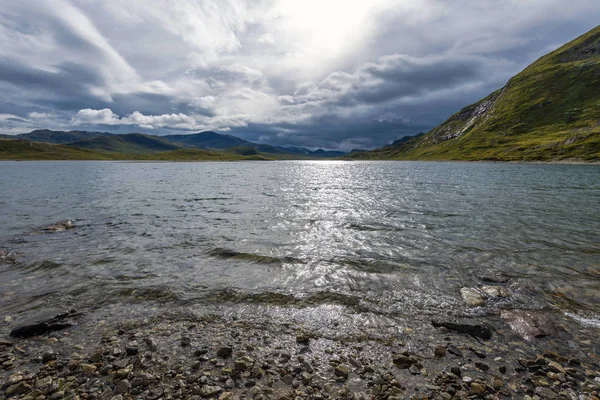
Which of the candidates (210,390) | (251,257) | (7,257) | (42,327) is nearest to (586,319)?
(210,390)

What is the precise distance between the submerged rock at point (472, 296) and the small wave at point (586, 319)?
2702mm

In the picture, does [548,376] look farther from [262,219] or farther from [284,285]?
[262,219]

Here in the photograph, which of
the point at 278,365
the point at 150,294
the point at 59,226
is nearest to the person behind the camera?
the point at 278,365

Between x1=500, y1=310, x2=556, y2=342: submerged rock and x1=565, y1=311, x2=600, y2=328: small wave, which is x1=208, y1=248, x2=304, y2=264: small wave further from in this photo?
x1=565, y1=311, x2=600, y2=328: small wave

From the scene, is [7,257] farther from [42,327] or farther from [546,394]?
[546,394]

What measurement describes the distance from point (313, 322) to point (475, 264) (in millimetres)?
10699

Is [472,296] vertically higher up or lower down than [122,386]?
→ lower down

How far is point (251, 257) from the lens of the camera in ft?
54.5

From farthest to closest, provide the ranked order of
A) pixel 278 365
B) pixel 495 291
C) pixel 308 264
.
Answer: pixel 308 264 → pixel 495 291 → pixel 278 365

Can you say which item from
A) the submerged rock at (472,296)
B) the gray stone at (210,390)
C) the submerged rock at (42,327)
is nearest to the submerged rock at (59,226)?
the submerged rock at (42,327)

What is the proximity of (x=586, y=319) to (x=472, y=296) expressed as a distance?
3462 millimetres

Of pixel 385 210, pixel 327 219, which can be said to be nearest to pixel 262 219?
pixel 327 219

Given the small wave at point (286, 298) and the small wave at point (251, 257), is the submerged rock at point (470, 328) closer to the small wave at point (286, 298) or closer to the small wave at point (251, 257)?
the small wave at point (286, 298)

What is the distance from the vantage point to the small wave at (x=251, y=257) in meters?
15.9
